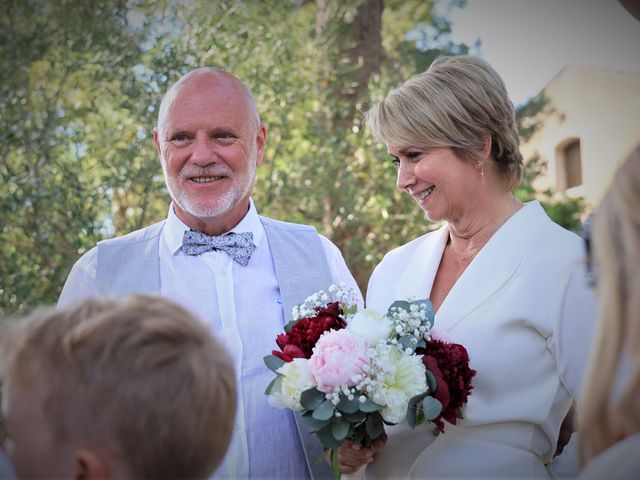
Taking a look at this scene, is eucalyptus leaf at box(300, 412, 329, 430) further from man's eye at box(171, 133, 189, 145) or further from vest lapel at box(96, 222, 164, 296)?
man's eye at box(171, 133, 189, 145)

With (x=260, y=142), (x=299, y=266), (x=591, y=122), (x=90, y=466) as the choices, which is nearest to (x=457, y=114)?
(x=299, y=266)

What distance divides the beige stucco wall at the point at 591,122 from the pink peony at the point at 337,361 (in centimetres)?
733

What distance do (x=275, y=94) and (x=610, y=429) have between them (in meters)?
5.48

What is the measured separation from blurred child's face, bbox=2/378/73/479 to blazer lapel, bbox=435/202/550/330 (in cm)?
172

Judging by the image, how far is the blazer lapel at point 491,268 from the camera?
9.57 ft

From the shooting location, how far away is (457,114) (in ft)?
10.2

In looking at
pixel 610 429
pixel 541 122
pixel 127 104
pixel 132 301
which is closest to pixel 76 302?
pixel 132 301

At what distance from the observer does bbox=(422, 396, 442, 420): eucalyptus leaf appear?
2486 millimetres

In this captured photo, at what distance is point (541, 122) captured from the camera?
10.2 meters

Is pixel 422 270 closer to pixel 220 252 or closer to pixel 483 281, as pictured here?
pixel 483 281

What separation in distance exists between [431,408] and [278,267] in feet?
4.41

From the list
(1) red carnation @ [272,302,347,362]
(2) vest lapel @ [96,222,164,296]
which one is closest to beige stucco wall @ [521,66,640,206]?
(2) vest lapel @ [96,222,164,296]

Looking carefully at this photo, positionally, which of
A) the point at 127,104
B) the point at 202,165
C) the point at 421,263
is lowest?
the point at 421,263

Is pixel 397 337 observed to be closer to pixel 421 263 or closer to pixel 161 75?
pixel 421 263
